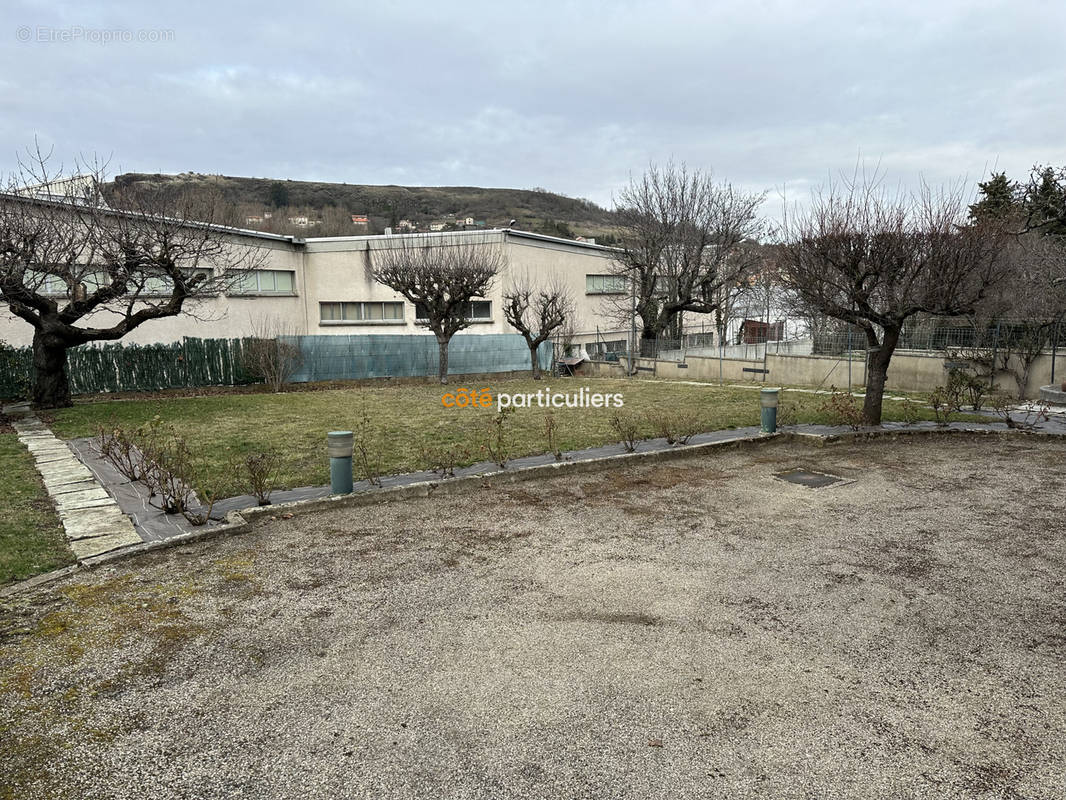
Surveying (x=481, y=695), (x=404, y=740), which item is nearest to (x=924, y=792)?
(x=481, y=695)

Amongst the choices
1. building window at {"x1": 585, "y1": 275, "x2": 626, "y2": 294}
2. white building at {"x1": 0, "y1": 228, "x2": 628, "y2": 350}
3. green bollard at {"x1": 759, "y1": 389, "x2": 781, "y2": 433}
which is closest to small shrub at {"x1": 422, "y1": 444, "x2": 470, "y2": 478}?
green bollard at {"x1": 759, "y1": 389, "x2": 781, "y2": 433}

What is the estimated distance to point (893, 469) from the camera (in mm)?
8305

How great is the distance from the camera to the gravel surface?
8.70 feet

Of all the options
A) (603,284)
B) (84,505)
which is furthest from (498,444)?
(603,284)

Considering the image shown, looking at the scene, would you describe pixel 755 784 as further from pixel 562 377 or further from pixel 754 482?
pixel 562 377

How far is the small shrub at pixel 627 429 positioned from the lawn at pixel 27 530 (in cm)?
650

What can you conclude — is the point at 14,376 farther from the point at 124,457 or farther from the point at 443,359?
the point at 443,359

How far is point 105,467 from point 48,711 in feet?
20.3

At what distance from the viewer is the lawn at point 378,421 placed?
28.5 feet

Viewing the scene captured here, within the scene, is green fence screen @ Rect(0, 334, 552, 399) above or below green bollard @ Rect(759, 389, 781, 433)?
above

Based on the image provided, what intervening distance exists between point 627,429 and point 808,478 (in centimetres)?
322

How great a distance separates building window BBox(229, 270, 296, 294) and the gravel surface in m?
20.8

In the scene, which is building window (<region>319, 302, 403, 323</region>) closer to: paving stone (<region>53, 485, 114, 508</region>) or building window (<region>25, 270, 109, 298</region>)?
building window (<region>25, 270, 109, 298</region>)

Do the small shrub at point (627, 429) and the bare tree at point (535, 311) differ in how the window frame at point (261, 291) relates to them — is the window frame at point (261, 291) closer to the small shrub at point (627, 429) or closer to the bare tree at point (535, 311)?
the bare tree at point (535, 311)
